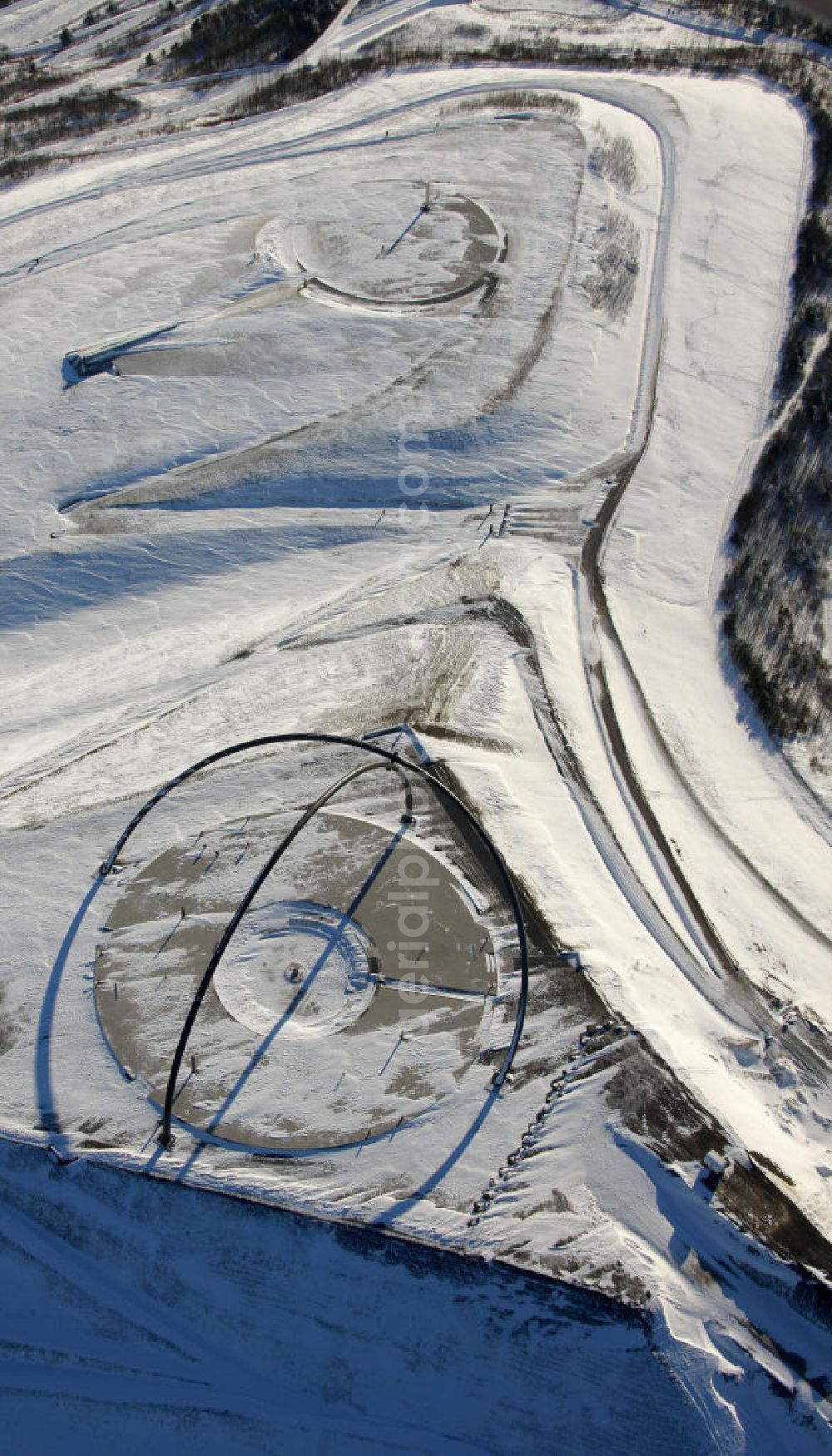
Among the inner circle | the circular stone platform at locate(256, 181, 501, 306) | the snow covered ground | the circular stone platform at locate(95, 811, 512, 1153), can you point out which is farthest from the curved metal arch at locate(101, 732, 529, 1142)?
the circular stone platform at locate(256, 181, 501, 306)

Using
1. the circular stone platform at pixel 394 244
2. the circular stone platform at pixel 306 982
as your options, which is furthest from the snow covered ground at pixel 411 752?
the circular stone platform at pixel 394 244

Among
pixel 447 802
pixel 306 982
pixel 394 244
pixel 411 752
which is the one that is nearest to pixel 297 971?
pixel 306 982

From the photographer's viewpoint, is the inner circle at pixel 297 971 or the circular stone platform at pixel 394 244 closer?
the inner circle at pixel 297 971

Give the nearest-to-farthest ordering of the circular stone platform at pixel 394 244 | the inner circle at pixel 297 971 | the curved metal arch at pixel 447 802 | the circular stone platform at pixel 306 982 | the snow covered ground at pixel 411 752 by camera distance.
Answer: the snow covered ground at pixel 411 752 < the circular stone platform at pixel 306 982 < the curved metal arch at pixel 447 802 < the inner circle at pixel 297 971 < the circular stone platform at pixel 394 244

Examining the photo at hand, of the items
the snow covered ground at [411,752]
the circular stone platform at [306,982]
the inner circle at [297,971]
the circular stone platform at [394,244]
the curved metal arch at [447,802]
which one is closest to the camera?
the snow covered ground at [411,752]

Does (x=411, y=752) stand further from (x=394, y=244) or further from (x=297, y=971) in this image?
(x=394, y=244)

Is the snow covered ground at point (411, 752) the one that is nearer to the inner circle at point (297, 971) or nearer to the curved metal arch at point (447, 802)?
the inner circle at point (297, 971)
